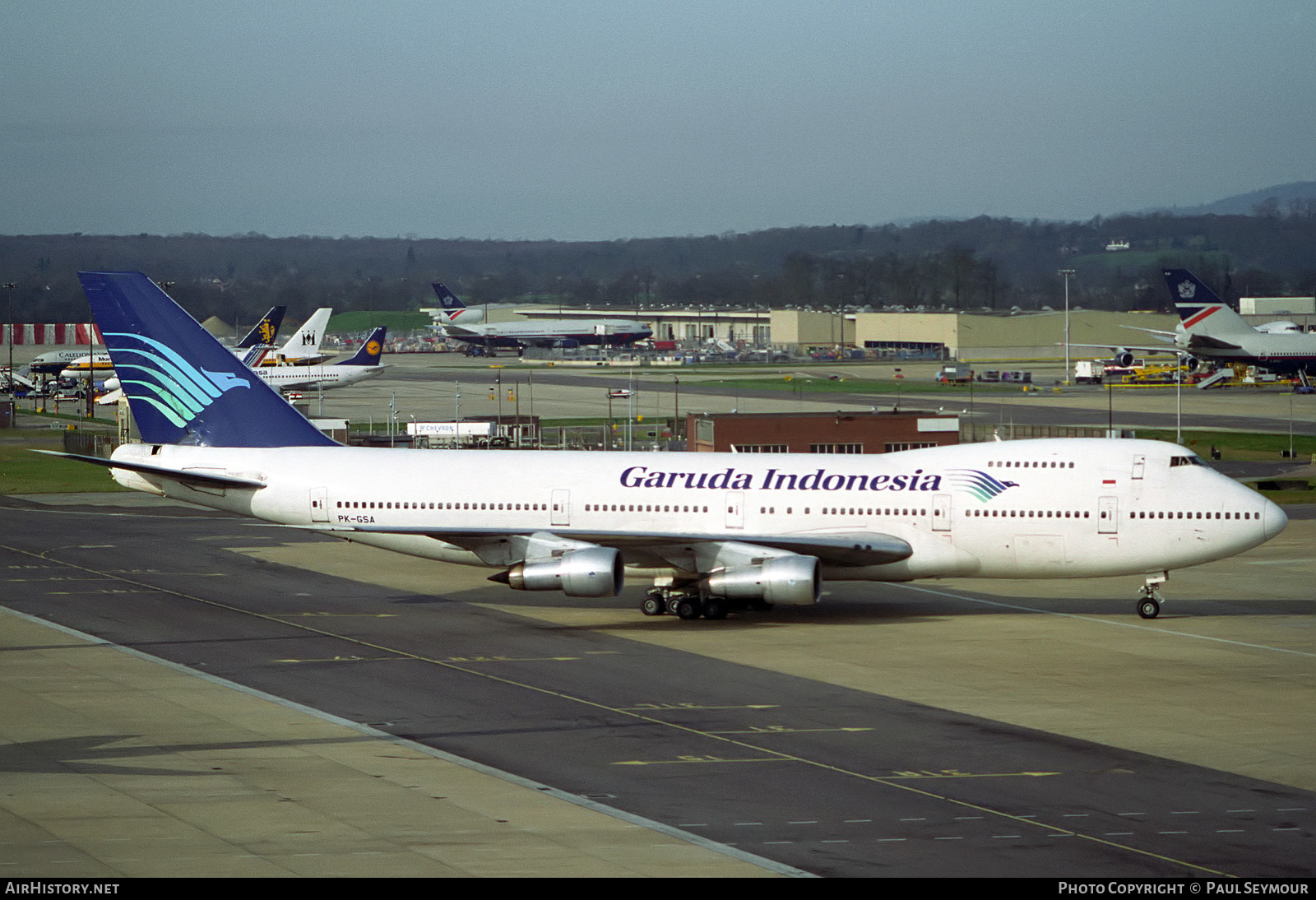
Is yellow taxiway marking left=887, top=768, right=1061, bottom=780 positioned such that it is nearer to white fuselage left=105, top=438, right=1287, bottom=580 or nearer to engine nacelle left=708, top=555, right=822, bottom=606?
engine nacelle left=708, top=555, right=822, bottom=606

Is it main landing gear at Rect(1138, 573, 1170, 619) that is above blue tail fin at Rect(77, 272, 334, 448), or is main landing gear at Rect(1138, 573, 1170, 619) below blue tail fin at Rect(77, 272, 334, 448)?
below

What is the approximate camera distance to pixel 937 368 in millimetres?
178250

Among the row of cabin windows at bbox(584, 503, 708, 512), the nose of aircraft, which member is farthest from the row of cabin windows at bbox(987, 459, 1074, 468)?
the row of cabin windows at bbox(584, 503, 708, 512)

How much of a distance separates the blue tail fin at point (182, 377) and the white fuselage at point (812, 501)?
1.00 meters

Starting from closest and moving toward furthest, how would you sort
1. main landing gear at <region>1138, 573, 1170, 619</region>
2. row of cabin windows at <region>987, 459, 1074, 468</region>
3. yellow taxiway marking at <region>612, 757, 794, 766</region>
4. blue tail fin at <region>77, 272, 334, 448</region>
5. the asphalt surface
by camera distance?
the asphalt surface, yellow taxiway marking at <region>612, 757, 794, 766</region>, row of cabin windows at <region>987, 459, 1074, 468</region>, main landing gear at <region>1138, 573, 1170, 619</region>, blue tail fin at <region>77, 272, 334, 448</region>

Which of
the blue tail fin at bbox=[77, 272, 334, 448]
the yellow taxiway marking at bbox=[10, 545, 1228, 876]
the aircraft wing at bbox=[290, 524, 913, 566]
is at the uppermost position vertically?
the blue tail fin at bbox=[77, 272, 334, 448]

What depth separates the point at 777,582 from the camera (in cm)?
3994

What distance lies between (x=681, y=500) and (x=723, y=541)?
2.63 metres

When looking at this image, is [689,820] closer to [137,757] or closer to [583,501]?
[137,757]

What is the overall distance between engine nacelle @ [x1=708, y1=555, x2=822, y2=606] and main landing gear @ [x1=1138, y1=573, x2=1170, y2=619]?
32.0 ft

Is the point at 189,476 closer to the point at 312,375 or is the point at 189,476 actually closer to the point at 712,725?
the point at 712,725

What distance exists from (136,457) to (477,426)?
4684 centimetres

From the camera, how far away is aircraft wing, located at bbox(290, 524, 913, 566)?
41125 mm

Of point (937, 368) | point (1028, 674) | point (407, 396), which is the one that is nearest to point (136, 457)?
point (1028, 674)
